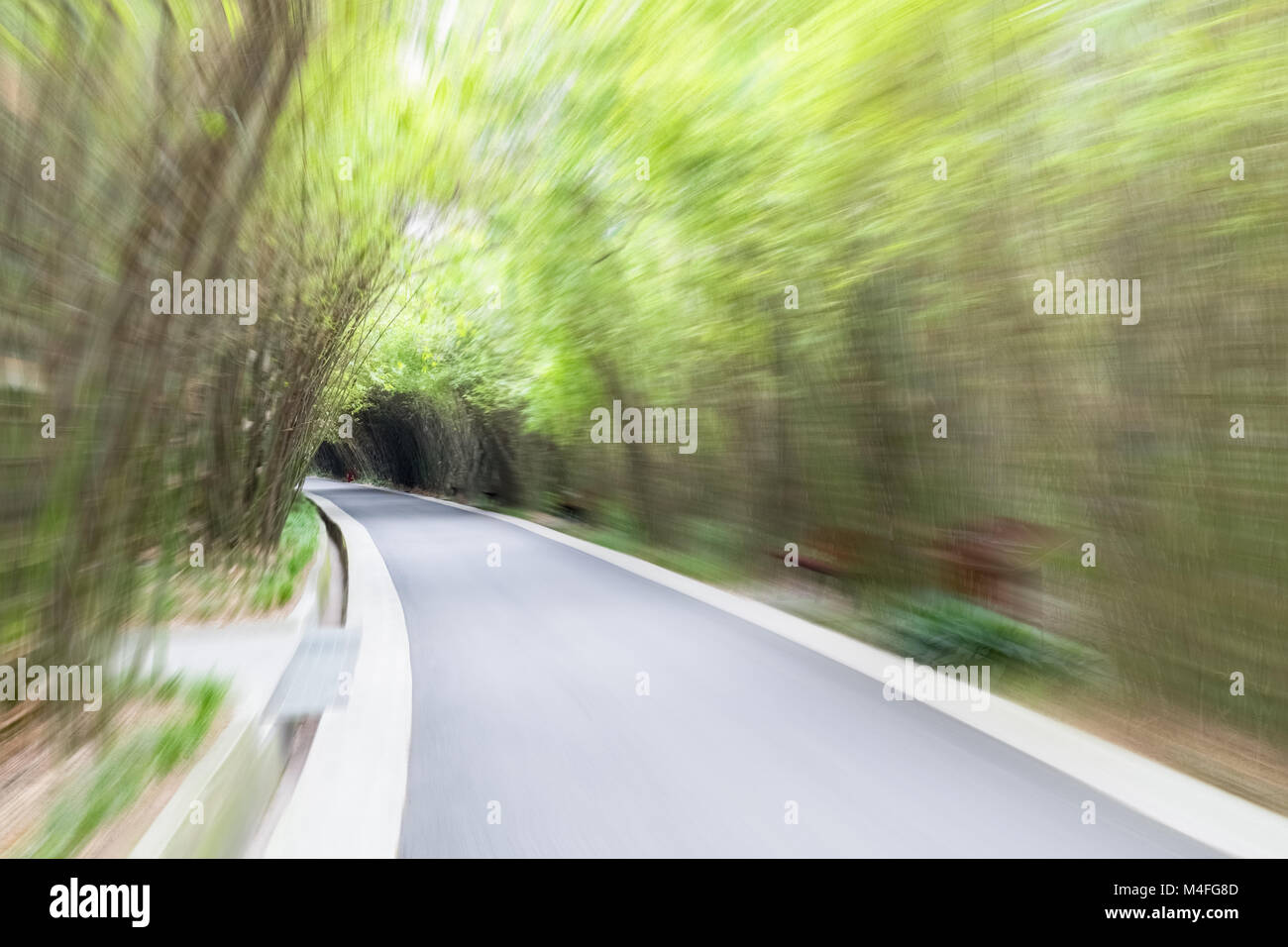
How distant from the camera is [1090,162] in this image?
14.4 feet

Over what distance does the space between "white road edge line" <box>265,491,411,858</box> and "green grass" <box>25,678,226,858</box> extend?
17.8 inches

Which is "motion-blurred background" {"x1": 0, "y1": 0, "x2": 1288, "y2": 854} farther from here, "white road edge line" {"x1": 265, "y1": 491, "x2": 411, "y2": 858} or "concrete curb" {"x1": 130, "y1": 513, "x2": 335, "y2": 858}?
"white road edge line" {"x1": 265, "y1": 491, "x2": 411, "y2": 858}

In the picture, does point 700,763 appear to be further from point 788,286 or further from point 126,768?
point 788,286

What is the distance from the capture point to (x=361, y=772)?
147 inches

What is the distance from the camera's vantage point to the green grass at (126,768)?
282cm

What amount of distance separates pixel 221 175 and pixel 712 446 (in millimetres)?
8443

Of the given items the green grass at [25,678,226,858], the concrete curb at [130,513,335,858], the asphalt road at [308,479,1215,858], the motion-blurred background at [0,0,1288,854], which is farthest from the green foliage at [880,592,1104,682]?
the green grass at [25,678,226,858]

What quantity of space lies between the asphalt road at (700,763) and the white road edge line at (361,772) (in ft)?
0.29

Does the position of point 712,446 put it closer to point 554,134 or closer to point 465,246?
point 465,246

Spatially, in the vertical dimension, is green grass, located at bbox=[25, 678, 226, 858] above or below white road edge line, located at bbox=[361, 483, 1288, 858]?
above

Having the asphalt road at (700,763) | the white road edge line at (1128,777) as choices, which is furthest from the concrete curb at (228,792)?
the white road edge line at (1128,777)

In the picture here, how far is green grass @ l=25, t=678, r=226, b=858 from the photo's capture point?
282cm

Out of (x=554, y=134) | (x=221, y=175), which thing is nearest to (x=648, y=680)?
(x=221, y=175)

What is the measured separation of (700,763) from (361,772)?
1.33 metres
